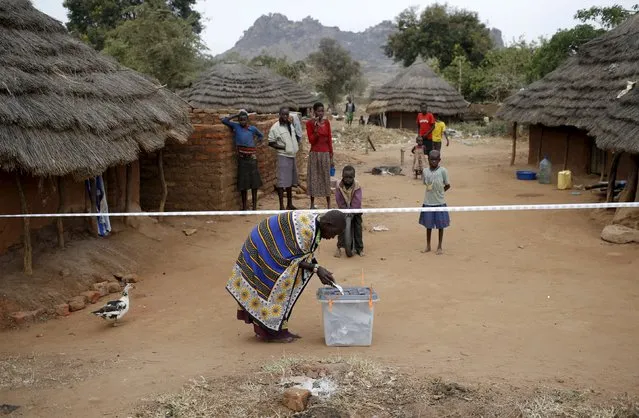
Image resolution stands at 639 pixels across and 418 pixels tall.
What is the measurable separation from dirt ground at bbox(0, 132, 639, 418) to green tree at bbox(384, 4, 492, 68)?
3082cm

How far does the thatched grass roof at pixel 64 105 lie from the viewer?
7.04 meters

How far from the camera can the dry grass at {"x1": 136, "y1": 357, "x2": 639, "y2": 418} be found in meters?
4.03

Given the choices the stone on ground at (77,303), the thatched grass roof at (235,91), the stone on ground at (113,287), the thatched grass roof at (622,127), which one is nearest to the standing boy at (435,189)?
the thatched grass roof at (622,127)

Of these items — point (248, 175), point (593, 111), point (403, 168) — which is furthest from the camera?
point (403, 168)

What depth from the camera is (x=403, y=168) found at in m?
18.6

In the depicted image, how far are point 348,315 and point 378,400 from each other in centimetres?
122

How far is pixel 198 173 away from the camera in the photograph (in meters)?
10.8

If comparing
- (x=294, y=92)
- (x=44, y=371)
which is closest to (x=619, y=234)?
(x=44, y=371)

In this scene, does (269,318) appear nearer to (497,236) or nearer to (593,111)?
(497,236)

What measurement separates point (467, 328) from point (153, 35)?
19782mm

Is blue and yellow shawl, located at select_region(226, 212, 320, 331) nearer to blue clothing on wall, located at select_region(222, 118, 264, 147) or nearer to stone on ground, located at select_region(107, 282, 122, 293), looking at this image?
stone on ground, located at select_region(107, 282, 122, 293)

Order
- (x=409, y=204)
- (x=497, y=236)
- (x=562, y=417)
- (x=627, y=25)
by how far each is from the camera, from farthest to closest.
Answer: (x=627, y=25), (x=409, y=204), (x=497, y=236), (x=562, y=417)

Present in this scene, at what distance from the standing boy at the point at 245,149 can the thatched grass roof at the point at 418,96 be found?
20122 mm

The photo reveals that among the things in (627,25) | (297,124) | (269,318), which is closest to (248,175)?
(297,124)
